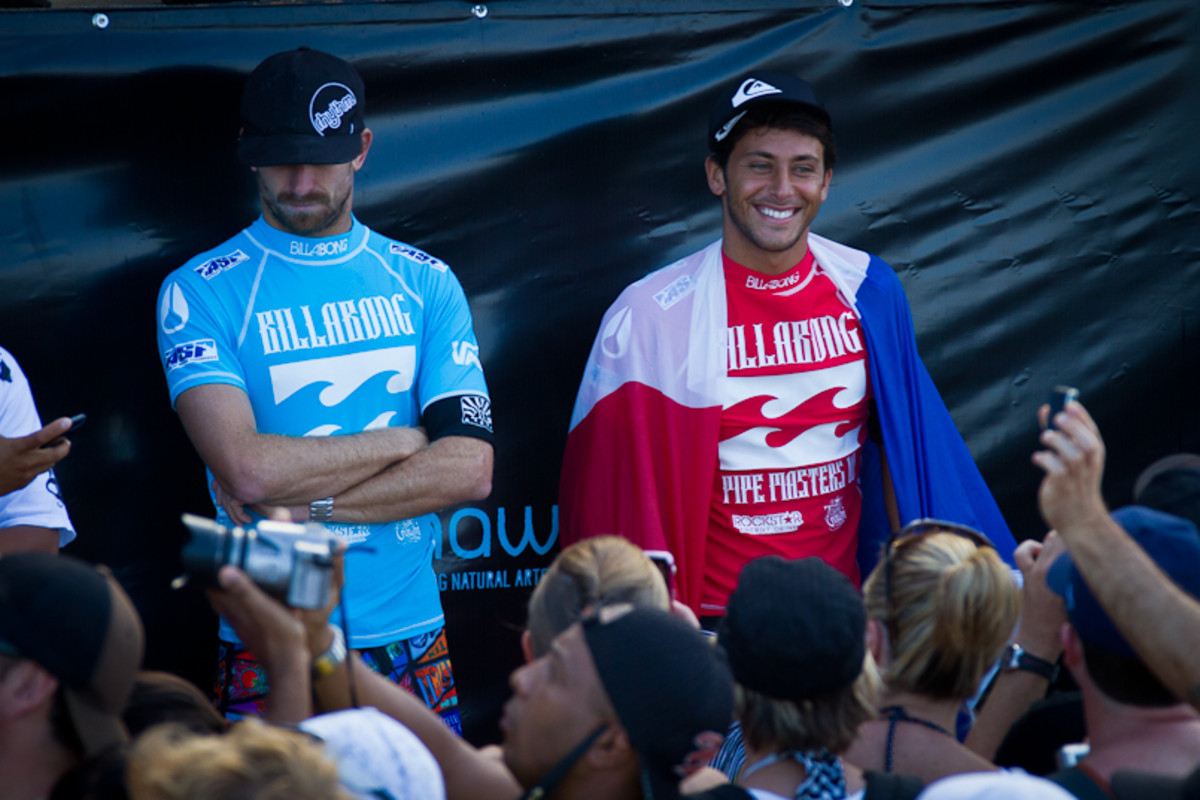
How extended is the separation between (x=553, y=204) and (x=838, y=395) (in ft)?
3.30

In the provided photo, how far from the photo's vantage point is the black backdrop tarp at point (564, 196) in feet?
10.9

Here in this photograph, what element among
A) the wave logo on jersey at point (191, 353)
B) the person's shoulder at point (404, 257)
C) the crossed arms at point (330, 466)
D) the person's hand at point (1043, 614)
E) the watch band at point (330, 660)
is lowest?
the person's hand at point (1043, 614)

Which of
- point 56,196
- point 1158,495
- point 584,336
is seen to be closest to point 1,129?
point 56,196

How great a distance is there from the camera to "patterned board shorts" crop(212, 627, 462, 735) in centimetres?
285

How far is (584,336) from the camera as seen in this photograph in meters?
3.56

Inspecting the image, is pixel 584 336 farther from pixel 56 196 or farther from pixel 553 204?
pixel 56 196

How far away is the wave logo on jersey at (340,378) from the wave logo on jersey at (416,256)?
0.27 m

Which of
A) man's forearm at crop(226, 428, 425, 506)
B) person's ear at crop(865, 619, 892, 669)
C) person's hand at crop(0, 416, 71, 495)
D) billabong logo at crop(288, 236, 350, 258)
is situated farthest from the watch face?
person's hand at crop(0, 416, 71, 495)

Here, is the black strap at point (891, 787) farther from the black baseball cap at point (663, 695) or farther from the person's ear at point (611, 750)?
the person's ear at point (611, 750)

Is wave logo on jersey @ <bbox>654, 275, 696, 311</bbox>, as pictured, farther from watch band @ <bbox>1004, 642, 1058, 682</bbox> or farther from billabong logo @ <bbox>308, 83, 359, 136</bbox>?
watch band @ <bbox>1004, 642, 1058, 682</bbox>

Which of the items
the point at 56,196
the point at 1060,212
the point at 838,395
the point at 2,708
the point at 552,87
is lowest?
the point at 2,708

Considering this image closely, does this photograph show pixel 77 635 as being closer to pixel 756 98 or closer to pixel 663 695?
pixel 663 695

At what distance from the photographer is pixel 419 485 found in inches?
112

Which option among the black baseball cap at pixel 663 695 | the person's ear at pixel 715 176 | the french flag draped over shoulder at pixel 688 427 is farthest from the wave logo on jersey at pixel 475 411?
the black baseball cap at pixel 663 695
